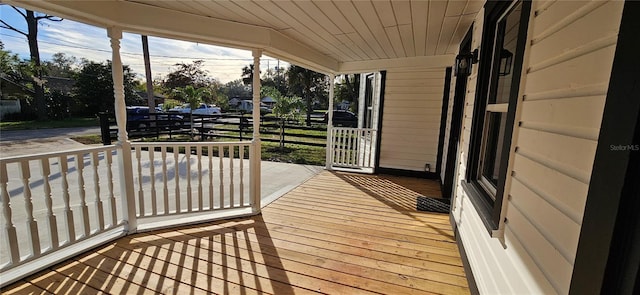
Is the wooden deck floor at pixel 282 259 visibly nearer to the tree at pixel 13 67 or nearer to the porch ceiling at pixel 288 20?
the porch ceiling at pixel 288 20

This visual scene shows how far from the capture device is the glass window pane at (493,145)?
6.20ft

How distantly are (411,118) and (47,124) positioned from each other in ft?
45.8

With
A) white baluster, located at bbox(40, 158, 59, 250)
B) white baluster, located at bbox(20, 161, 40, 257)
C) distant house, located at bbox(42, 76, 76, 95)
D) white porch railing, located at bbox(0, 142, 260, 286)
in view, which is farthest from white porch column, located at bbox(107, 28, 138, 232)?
distant house, located at bbox(42, 76, 76, 95)

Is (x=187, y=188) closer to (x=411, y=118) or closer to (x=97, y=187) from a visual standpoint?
(x=97, y=187)

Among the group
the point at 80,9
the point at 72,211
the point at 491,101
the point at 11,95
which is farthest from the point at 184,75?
the point at 491,101

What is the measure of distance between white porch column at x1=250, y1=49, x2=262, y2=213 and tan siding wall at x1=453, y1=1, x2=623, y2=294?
2.45 meters

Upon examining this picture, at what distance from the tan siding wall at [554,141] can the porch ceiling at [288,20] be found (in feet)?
4.45

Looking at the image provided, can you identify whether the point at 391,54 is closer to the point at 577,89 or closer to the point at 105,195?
the point at 577,89

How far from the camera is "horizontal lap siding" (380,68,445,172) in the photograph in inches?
188

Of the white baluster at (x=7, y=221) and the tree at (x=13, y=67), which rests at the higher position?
the tree at (x=13, y=67)

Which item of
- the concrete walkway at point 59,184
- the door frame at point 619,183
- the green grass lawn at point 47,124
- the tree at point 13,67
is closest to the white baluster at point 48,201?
the concrete walkway at point 59,184

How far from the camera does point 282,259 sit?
221cm

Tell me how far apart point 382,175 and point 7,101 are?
1485 centimetres

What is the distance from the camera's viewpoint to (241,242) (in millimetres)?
2471
